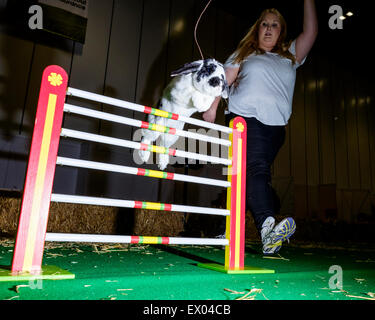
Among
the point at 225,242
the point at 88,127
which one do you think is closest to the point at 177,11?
the point at 88,127

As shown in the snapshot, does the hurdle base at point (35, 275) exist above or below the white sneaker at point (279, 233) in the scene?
below

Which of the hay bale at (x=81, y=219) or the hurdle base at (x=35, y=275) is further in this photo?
the hay bale at (x=81, y=219)

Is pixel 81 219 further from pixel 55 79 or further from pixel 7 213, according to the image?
pixel 55 79

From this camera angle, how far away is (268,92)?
1882mm

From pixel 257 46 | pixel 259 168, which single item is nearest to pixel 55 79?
pixel 259 168

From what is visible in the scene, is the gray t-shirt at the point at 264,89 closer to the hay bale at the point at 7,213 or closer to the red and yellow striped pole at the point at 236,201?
the red and yellow striped pole at the point at 236,201

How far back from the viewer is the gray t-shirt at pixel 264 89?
1864mm

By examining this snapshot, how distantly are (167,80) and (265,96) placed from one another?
10.9 ft

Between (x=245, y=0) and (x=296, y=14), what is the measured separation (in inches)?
38.9

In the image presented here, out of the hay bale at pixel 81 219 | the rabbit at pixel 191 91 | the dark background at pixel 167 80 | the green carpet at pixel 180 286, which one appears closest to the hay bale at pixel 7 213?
the hay bale at pixel 81 219

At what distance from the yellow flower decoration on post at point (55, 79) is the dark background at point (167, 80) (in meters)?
1.37

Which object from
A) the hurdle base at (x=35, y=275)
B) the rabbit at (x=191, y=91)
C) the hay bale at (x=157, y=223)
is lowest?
the hurdle base at (x=35, y=275)

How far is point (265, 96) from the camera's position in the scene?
1.87 m

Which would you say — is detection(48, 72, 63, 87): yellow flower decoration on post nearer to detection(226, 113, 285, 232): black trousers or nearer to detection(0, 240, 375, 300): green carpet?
detection(0, 240, 375, 300): green carpet
